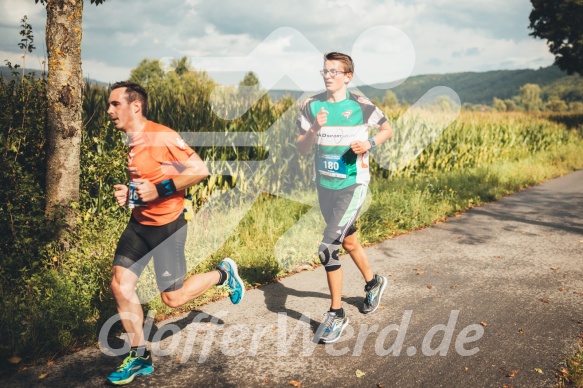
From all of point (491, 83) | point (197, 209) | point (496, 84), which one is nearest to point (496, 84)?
point (496, 84)

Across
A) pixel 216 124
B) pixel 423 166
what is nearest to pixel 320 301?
pixel 216 124

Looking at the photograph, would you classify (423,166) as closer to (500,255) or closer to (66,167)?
(500,255)

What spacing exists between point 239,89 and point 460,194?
5.36 m

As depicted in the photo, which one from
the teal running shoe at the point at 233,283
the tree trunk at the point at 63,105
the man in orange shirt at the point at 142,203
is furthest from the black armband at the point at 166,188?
the tree trunk at the point at 63,105

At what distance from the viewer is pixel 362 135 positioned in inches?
167

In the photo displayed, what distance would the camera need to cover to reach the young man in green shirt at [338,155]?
407 cm

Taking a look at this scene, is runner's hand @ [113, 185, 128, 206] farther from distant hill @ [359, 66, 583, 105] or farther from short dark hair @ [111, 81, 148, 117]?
distant hill @ [359, 66, 583, 105]

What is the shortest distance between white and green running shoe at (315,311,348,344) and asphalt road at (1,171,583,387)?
7cm

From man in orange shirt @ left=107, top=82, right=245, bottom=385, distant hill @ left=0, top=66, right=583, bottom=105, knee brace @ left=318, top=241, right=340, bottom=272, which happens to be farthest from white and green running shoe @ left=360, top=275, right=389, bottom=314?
distant hill @ left=0, top=66, right=583, bottom=105

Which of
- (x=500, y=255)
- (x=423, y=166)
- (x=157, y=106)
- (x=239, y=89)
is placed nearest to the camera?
(x=500, y=255)

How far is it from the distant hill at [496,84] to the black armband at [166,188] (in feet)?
401

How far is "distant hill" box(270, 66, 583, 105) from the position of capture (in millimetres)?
125475

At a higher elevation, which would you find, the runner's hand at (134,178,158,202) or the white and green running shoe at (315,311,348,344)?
the runner's hand at (134,178,158,202)

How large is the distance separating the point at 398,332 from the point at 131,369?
2204 millimetres
